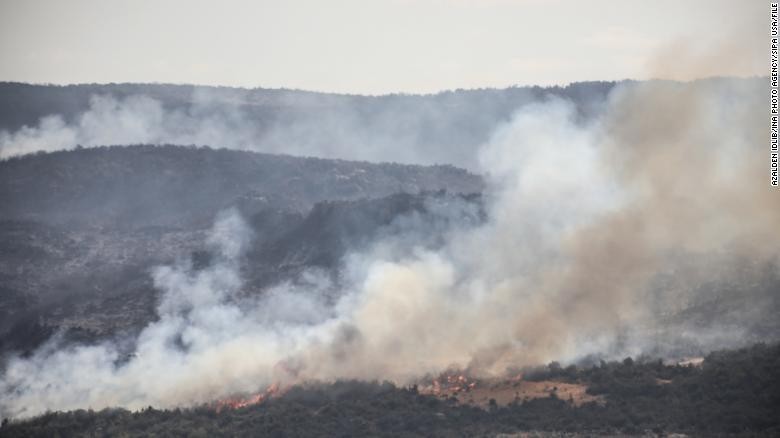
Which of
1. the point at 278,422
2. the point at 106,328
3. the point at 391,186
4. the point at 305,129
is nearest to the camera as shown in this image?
the point at 278,422

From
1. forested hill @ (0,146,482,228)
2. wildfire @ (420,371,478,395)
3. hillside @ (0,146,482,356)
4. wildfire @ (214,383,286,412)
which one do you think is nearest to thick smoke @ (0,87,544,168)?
forested hill @ (0,146,482,228)

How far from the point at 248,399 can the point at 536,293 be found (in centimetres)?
1925

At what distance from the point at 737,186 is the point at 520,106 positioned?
10651cm

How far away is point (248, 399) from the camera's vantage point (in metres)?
71.3

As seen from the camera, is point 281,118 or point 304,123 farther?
point 304,123

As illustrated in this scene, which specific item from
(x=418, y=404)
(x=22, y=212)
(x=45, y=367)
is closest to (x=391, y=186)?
(x=22, y=212)

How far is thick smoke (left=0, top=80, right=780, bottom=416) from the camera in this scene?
74188 mm

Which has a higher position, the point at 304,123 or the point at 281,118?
the point at 281,118

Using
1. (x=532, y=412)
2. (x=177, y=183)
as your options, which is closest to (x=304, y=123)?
(x=177, y=183)

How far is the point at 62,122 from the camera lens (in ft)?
541

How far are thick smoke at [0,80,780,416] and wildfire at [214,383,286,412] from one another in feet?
3.53

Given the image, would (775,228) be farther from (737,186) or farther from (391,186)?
(391,186)

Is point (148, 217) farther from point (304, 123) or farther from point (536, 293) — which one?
point (536, 293)

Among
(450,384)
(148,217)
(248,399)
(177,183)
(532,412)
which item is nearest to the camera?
(532,412)
